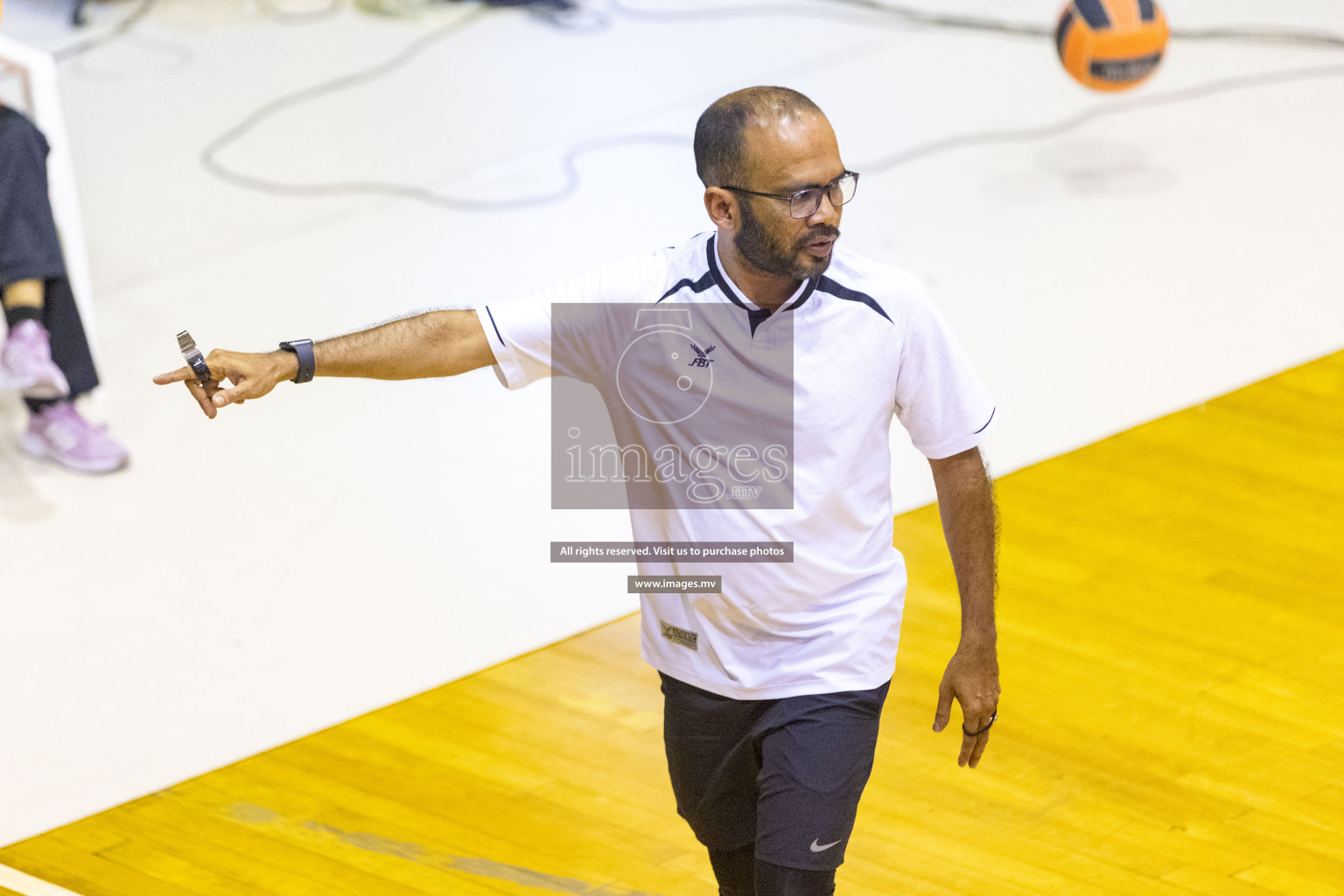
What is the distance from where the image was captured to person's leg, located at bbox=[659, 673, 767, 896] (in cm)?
226

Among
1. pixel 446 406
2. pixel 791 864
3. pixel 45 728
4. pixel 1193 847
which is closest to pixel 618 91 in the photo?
pixel 446 406

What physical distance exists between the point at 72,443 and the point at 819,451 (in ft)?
9.28

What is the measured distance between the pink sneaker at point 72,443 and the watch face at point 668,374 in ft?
8.36

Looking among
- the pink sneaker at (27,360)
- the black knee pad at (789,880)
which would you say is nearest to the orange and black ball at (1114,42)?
the pink sneaker at (27,360)

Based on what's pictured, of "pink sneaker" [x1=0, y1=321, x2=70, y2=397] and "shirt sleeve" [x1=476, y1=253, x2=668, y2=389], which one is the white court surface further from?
"shirt sleeve" [x1=476, y1=253, x2=668, y2=389]

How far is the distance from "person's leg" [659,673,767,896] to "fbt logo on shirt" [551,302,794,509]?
0.28 metres

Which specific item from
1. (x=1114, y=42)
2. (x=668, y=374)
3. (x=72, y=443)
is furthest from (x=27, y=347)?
(x=1114, y=42)

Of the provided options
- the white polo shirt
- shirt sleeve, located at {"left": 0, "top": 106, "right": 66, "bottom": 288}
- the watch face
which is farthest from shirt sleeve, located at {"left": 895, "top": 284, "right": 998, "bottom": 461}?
shirt sleeve, located at {"left": 0, "top": 106, "right": 66, "bottom": 288}

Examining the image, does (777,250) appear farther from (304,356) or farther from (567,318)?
(304,356)

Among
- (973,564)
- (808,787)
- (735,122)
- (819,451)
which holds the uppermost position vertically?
(735,122)

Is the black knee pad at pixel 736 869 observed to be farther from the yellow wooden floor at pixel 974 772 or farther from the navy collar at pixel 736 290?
the navy collar at pixel 736 290

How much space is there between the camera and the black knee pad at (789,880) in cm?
216

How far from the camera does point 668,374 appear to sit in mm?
2217

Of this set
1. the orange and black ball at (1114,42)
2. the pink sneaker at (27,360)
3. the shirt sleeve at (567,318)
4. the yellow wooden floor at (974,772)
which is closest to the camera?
the shirt sleeve at (567,318)
